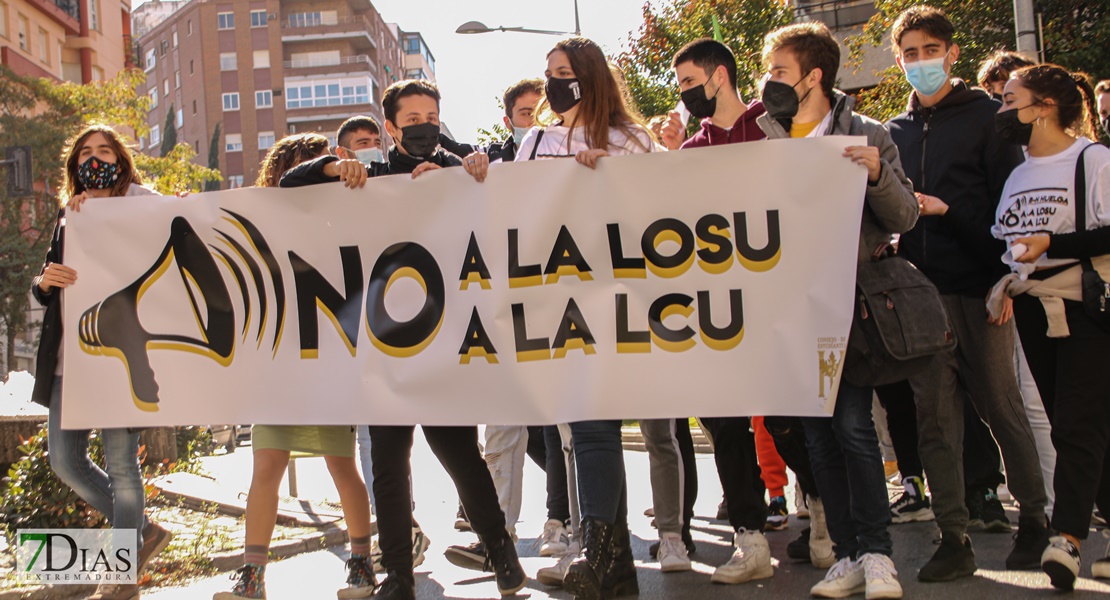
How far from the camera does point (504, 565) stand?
16.4 ft

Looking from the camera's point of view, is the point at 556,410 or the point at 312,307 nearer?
the point at 556,410

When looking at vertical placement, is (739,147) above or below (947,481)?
above

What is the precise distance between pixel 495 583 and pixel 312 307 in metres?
1.40

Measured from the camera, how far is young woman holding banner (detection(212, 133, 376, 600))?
488 centimetres

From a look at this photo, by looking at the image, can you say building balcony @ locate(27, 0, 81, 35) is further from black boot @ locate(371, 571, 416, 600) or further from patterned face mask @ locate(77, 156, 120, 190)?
black boot @ locate(371, 571, 416, 600)

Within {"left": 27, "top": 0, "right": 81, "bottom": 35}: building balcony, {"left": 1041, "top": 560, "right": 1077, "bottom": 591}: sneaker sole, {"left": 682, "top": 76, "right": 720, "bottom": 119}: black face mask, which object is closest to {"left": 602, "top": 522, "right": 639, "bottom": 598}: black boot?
{"left": 1041, "top": 560, "right": 1077, "bottom": 591}: sneaker sole

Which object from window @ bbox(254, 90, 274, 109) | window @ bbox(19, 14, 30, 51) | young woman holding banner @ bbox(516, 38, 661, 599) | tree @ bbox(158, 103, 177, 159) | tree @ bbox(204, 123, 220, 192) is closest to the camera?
young woman holding banner @ bbox(516, 38, 661, 599)

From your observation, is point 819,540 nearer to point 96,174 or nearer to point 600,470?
point 600,470

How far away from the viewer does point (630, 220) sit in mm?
4895

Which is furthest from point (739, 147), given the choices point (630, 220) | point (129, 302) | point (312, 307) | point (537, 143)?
point (129, 302)

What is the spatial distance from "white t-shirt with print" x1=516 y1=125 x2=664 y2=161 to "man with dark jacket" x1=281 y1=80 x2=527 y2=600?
255 millimetres

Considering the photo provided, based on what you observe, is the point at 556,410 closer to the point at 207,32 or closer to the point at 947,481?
the point at 947,481

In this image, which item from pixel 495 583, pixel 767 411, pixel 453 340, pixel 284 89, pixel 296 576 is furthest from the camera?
pixel 284 89

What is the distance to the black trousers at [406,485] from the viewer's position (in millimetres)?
4867
